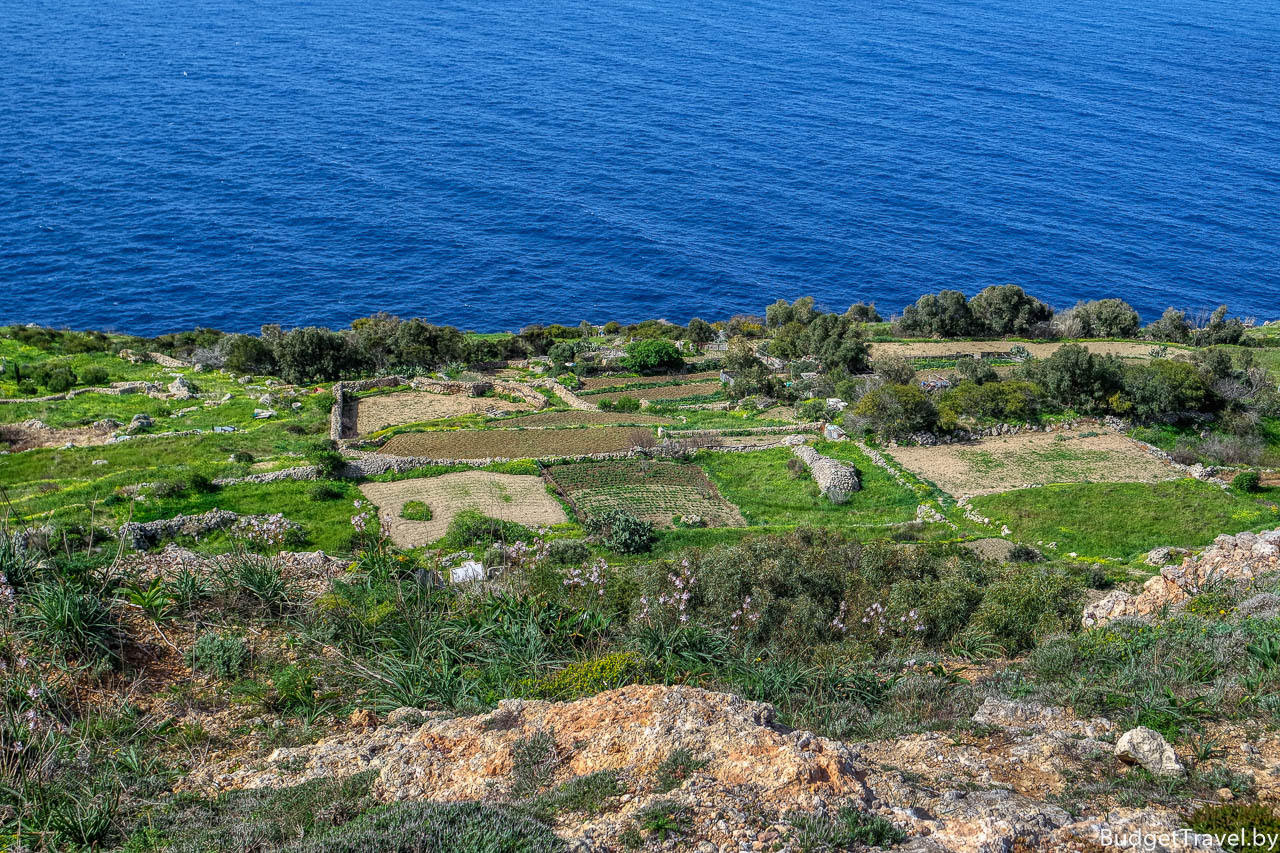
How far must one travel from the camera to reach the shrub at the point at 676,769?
1018cm

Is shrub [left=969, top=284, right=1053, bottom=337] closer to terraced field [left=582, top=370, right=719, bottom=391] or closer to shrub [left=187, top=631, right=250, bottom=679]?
terraced field [left=582, top=370, right=719, bottom=391]

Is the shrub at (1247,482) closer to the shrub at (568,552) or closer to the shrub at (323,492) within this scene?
the shrub at (568,552)

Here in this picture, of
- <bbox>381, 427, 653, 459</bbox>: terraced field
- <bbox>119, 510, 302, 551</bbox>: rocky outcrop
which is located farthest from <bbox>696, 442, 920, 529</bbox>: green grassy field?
<bbox>119, 510, 302, 551</bbox>: rocky outcrop

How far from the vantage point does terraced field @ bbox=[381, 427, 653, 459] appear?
38531 mm

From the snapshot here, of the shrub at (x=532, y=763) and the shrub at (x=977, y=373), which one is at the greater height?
the shrub at (x=532, y=763)

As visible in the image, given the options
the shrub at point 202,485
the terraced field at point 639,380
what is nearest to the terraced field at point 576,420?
the terraced field at point 639,380

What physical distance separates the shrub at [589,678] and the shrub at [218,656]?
4628 millimetres

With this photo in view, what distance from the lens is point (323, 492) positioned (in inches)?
1257

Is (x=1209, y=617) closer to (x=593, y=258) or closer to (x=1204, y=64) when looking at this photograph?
(x=593, y=258)

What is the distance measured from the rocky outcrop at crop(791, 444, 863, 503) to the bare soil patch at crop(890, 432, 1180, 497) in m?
2.91

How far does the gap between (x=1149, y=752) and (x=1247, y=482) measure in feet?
93.6

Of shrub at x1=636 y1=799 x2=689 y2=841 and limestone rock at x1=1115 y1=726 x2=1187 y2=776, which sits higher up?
limestone rock at x1=1115 y1=726 x2=1187 y2=776

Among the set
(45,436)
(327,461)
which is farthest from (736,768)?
(45,436)

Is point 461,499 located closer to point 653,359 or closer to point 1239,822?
point 653,359
